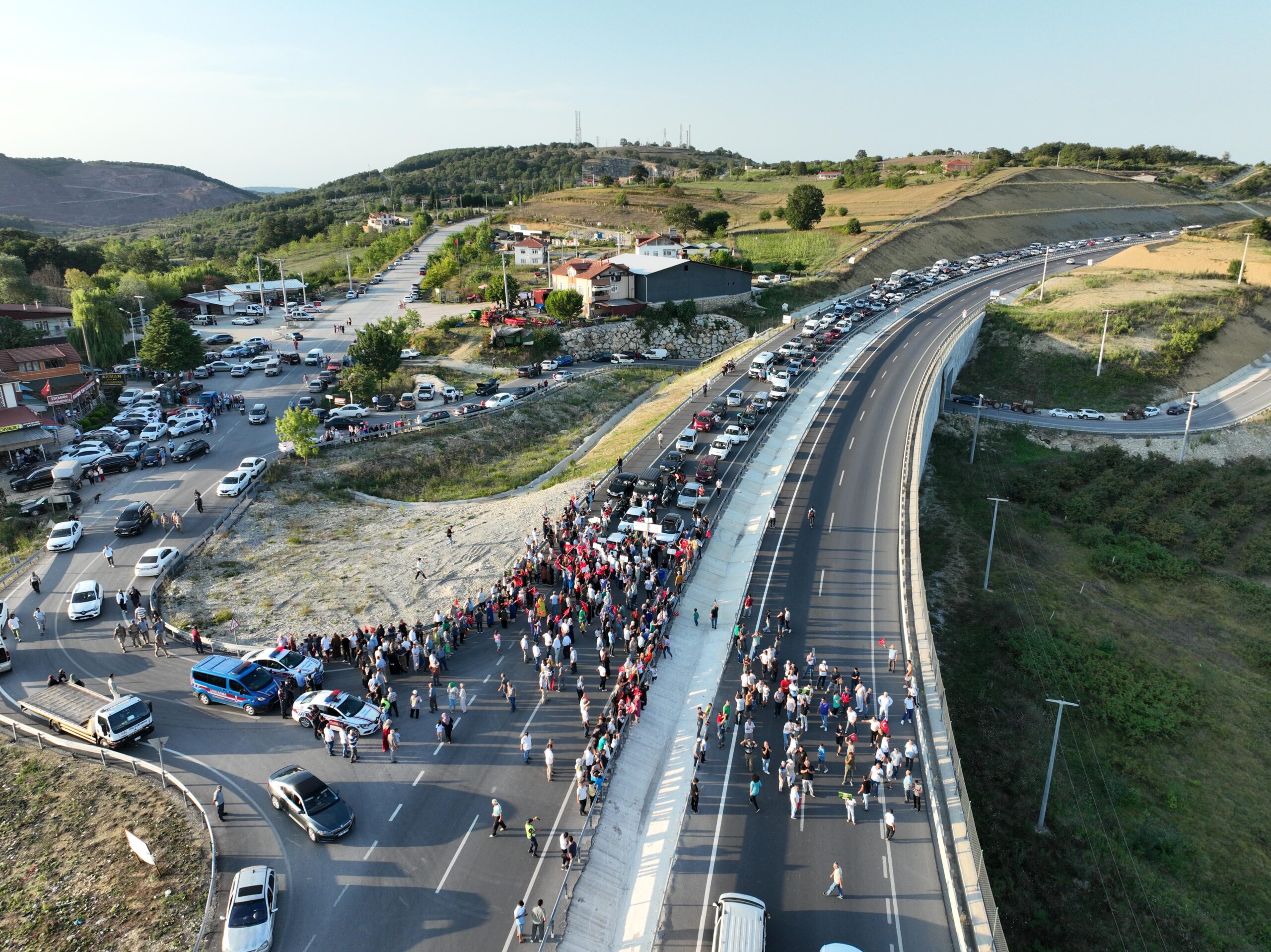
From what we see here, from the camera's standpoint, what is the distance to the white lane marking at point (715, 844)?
18.7 meters

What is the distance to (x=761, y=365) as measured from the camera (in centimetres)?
6669

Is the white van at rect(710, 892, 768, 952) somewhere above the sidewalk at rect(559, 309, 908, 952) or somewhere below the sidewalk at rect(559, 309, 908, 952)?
above

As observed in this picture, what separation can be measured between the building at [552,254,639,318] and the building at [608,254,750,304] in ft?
2.33

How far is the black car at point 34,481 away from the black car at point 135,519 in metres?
8.36

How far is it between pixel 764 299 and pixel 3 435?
7409 cm

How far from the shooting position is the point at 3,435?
5000 centimetres

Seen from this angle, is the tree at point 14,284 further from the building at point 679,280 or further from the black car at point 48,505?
the building at point 679,280

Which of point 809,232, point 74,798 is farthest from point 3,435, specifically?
point 809,232

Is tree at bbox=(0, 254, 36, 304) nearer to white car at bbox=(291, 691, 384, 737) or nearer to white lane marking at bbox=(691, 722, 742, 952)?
white car at bbox=(291, 691, 384, 737)

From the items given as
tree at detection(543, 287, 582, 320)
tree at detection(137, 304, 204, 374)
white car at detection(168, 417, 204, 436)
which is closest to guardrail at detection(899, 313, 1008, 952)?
white car at detection(168, 417, 204, 436)

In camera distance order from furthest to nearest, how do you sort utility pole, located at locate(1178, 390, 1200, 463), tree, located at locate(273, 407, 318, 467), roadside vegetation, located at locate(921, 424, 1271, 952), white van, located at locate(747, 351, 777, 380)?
white van, located at locate(747, 351, 777, 380), utility pole, located at locate(1178, 390, 1200, 463), tree, located at locate(273, 407, 318, 467), roadside vegetation, located at locate(921, 424, 1271, 952)

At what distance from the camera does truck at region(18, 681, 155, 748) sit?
81.1 ft

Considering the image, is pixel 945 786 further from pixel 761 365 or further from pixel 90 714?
pixel 761 365

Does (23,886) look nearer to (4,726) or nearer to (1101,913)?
(4,726)
